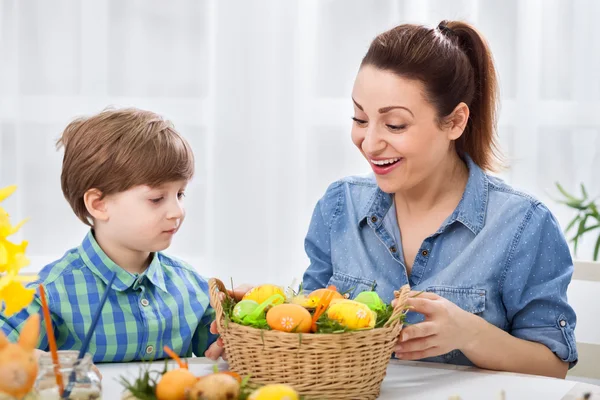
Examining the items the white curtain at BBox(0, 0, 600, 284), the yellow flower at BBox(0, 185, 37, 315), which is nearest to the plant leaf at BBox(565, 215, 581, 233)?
the white curtain at BBox(0, 0, 600, 284)

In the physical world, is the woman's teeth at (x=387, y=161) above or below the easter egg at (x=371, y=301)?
above

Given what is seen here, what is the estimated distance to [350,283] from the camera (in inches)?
70.5

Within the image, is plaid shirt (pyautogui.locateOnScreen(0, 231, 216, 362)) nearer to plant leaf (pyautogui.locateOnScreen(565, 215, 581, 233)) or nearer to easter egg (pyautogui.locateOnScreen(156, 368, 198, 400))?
easter egg (pyautogui.locateOnScreen(156, 368, 198, 400))

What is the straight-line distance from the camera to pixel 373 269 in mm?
1772

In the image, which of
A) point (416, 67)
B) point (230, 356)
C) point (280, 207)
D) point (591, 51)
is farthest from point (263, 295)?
point (591, 51)

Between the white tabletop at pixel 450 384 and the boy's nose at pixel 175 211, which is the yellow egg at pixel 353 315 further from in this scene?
the boy's nose at pixel 175 211

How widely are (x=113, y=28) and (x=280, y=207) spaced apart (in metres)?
0.89

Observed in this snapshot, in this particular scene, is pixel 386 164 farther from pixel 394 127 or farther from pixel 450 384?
pixel 450 384

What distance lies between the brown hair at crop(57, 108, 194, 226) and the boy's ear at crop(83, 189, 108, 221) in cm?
1

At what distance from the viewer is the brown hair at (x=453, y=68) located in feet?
5.47

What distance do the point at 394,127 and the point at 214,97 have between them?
1434 mm

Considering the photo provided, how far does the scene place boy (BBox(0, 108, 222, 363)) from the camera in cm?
159

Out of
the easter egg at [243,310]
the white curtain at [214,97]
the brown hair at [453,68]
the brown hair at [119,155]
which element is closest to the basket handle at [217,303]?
the easter egg at [243,310]

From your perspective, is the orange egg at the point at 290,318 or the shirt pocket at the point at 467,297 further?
the shirt pocket at the point at 467,297
